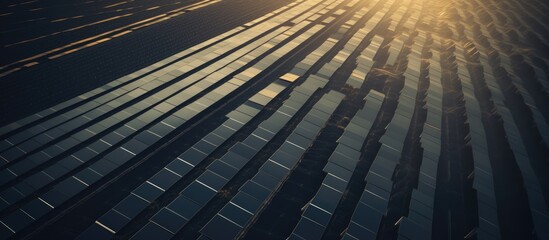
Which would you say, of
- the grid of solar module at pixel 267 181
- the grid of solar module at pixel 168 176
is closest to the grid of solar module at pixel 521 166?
the grid of solar module at pixel 267 181

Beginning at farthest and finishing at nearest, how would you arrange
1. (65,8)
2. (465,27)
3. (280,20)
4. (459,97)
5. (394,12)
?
(394,12) → (465,27) → (280,20) → (65,8) → (459,97)

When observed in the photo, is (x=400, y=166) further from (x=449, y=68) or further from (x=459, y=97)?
(x=449, y=68)

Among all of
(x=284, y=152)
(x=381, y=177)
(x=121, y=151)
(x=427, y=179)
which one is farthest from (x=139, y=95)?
(x=427, y=179)

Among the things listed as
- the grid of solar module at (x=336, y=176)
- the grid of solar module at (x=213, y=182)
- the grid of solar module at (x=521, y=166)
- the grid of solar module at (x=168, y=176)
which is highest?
the grid of solar module at (x=168, y=176)

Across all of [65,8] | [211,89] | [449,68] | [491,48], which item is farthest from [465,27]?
[65,8]

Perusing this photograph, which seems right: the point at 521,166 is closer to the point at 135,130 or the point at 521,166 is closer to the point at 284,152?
the point at 284,152

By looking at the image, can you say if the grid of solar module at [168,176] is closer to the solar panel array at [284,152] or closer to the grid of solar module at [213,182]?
the solar panel array at [284,152]

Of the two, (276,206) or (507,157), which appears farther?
(507,157)
